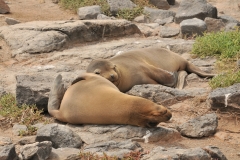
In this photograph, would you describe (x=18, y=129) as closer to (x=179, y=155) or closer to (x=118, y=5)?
(x=179, y=155)

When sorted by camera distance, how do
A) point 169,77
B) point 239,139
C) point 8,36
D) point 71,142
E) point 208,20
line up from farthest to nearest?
point 208,20
point 8,36
point 169,77
point 239,139
point 71,142

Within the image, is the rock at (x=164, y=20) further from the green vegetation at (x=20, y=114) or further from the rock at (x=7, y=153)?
the rock at (x=7, y=153)

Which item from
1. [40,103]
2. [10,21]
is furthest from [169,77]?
[10,21]

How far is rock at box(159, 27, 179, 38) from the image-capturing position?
11133 millimetres

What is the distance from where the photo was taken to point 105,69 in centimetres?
736

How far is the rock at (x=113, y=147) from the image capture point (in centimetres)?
522

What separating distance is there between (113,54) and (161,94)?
2544mm

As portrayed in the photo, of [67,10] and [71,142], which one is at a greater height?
[71,142]

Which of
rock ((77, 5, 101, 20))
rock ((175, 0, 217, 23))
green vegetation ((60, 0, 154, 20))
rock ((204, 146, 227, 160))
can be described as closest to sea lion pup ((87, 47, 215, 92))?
rock ((204, 146, 227, 160))

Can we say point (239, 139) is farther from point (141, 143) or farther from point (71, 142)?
point (71, 142)

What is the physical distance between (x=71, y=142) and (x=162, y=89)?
200cm

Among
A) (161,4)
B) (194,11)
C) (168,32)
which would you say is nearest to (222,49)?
(168,32)

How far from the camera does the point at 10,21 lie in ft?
39.7

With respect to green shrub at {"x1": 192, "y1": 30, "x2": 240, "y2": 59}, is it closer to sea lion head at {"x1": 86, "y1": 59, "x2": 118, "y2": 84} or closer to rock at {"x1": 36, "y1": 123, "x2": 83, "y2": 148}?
sea lion head at {"x1": 86, "y1": 59, "x2": 118, "y2": 84}
